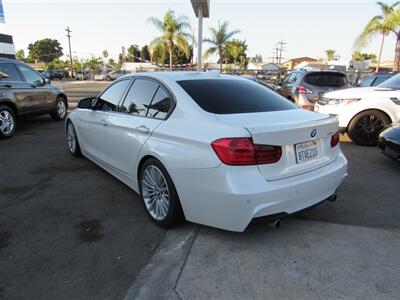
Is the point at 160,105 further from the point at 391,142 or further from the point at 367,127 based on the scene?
the point at 367,127

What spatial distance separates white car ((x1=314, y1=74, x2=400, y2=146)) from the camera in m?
6.64

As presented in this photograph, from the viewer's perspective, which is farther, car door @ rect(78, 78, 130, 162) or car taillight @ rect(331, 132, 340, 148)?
car door @ rect(78, 78, 130, 162)

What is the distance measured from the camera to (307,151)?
2.98m

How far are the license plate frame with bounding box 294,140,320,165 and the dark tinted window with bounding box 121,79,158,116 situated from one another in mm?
1680

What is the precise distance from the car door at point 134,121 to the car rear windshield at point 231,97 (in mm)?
323

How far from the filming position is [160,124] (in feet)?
10.8

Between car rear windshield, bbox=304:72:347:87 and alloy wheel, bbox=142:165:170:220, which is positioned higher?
car rear windshield, bbox=304:72:347:87

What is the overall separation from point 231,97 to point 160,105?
746 millimetres

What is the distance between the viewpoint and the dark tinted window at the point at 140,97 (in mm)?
3691

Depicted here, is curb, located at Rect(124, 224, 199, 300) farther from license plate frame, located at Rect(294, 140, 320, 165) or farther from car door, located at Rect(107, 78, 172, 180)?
license plate frame, located at Rect(294, 140, 320, 165)

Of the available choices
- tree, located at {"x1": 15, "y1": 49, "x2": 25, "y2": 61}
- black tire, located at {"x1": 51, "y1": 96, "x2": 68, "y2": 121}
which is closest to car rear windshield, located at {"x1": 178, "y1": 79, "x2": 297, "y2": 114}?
black tire, located at {"x1": 51, "y1": 96, "x2": 68, "y2": 121}

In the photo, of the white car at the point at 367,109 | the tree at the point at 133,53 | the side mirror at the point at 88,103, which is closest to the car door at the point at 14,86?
the side mirror at the point at 88,103

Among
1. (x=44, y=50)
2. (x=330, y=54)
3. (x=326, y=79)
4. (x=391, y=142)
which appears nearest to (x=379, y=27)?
(x=326, y=79)

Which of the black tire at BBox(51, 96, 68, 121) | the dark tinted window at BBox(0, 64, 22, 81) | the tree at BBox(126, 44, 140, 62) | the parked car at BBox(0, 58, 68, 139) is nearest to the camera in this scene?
the parked car at BBox(0, 58, 68, 139)
